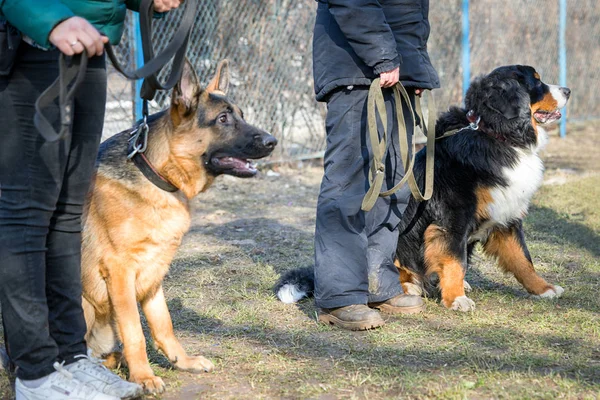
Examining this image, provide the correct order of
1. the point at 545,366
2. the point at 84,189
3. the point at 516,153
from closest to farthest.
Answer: the point at 84,189, the point at 545,366, the point at 516,153

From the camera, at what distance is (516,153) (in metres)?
4.43

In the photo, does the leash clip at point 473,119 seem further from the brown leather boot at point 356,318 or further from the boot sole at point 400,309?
the brown leather boot at point 356,318

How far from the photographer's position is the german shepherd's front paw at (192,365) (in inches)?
127

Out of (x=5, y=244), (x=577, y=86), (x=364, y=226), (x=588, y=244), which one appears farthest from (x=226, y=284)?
(x=577, y=86)

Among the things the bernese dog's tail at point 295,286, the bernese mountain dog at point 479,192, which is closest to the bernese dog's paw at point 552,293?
the bernese mountain dog at point 479,192

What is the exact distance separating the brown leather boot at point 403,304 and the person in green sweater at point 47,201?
1.87 meters

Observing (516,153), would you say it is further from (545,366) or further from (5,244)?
(5,244)

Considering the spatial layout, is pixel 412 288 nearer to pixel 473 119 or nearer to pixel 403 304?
pixel 403 304

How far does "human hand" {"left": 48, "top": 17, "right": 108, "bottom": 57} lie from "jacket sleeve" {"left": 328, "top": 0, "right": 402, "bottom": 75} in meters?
1.68

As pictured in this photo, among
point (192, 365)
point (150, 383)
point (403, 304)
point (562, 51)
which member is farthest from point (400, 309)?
point (562, 51)

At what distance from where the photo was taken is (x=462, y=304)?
4219mm

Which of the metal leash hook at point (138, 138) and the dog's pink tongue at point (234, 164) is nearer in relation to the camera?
the metal leash hook at point (138, 138)

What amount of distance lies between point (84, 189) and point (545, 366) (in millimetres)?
2069

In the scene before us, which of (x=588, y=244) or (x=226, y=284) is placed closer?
(x=226, y=284)
